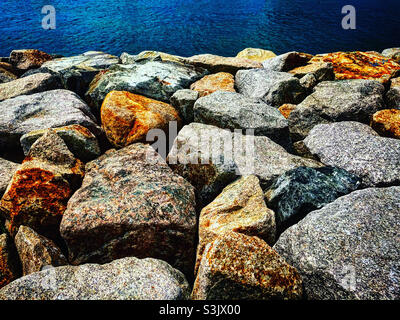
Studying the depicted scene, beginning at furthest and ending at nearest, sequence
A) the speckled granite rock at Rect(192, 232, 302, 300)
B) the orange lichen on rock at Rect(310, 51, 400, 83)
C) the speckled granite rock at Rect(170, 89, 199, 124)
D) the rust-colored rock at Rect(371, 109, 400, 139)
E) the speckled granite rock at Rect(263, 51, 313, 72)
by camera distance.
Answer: the speckled granite rock at Rect(263, 51, 313, 72) < the orange lichen on rock at Rect(310, 51, 400, 83) < the speckled granite rock at Rect(170, 89, 199, 124) < the rust-colored rock at Rect(371, 109, 400, 139) < the speckled granite rock at Rect(192, 232, 302, 300)

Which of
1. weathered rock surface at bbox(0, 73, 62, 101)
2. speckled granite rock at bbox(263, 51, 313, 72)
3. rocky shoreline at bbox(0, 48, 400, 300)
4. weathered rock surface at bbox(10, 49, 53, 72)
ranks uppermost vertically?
weathered rock surface at bbox(10, 49, 53, 72)

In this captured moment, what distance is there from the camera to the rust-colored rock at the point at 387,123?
5.85m

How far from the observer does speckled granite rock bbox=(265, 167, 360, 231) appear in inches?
170

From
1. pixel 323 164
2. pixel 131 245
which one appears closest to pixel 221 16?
pixel 323 164

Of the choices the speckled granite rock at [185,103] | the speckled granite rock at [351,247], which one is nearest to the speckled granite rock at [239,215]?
the speckled granite rock at [351,247]

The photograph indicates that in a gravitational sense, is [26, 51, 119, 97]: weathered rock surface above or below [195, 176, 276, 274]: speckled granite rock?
above

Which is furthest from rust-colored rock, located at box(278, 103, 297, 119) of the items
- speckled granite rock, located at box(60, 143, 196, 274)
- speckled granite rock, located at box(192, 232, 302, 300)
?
speckled granite rock, located at box(192, 232, 302, 300)

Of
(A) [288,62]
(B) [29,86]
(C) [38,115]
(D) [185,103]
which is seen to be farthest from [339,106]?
(B) [29,86]

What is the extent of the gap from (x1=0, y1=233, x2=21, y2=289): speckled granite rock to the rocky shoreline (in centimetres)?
2

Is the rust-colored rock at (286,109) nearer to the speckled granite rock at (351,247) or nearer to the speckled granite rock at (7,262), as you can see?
the speckled granite rock at (351,247)

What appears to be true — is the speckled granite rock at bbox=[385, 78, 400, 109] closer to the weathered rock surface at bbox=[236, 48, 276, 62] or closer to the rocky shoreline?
the rocky shoreline

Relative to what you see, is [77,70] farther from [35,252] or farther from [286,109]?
[286,109]

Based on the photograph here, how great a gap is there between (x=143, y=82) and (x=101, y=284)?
6228mm
